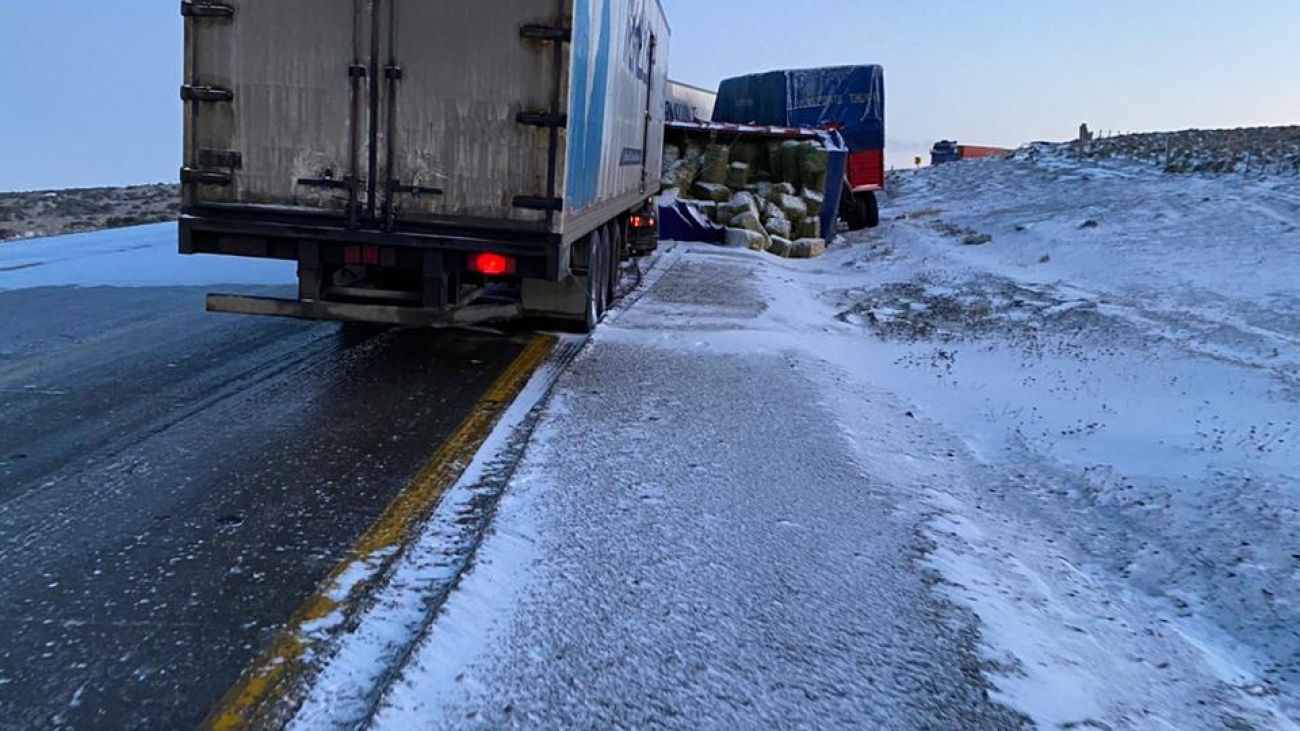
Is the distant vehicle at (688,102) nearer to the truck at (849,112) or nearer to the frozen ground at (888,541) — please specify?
the truck at (849,112)

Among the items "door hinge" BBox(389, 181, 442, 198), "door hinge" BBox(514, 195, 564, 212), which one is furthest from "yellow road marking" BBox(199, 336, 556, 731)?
"door hinge" BBox(389, 181, 442, 198)

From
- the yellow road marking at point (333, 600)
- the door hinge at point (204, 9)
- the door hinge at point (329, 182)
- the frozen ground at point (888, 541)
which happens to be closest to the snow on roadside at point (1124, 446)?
the frozen ground at point (888, 541)

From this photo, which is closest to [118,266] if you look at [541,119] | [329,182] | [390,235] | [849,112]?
[329,182]

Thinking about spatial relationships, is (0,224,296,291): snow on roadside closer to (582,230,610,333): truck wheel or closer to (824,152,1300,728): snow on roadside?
(582,230,610,333): truck wheel

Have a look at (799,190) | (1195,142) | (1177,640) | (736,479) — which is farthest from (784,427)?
(1195,142)

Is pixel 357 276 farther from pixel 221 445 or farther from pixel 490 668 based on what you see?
pixel 490 668

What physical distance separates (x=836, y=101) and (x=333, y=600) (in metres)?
24.0

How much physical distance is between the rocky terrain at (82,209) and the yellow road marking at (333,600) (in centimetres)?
1401

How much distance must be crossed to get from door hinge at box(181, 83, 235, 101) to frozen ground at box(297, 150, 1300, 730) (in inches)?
125

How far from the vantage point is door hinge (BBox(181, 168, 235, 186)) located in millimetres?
7570

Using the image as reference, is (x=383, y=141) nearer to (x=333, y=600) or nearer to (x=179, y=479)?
(x=179, y=479)

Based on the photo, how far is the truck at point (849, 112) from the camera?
2611cm

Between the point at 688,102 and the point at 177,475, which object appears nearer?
the point at 177,475

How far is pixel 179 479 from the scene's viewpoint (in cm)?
552
